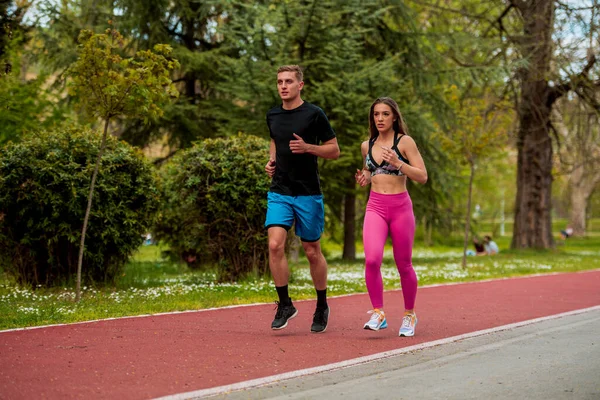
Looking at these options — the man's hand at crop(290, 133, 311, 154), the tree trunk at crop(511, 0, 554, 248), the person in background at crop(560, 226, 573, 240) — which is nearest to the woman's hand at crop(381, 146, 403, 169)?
the man's hand at crop(290, 133, 311, 154)

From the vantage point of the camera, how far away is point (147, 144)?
81.7 ft

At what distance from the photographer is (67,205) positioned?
41.0 feet

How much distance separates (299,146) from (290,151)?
24 centimetres

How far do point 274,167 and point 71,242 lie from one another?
5.38m

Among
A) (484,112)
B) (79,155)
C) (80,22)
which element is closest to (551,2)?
(484,112)

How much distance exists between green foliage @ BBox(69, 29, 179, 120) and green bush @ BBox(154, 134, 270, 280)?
2974mm

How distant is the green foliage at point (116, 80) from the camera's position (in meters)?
10.9

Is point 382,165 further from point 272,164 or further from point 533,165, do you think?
point 533,165

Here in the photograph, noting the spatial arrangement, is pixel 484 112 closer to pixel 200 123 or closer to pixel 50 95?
pixel 200 123

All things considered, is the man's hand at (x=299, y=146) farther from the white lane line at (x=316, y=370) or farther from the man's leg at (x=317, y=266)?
the white lane line at (x=316, y=370)

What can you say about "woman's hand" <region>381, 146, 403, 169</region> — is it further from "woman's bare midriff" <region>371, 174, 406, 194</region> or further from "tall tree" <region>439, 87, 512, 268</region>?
"tall tree" <region>439, 87, 512, 268</region>

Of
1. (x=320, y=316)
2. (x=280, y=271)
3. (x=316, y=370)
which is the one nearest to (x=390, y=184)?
(x=280, y=271)

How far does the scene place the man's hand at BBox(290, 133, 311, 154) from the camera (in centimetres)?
790

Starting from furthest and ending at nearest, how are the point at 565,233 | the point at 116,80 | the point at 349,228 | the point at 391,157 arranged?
the point at 565,233 < the point at 349,228 < the point at 116,80 < the point at 391,157
